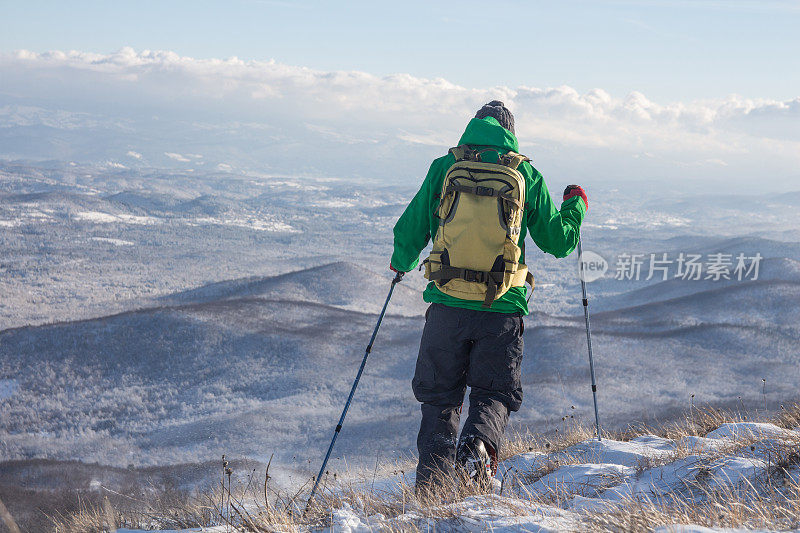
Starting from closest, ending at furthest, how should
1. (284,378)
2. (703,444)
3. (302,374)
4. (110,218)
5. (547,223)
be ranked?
1. (547,223)
2. (703,444)
3. (284,378)
4. (302,374)
5. (110,218)

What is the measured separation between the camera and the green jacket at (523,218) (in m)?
4.92

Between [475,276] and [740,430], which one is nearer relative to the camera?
[475,276]

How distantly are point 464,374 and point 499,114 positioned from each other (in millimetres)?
2399

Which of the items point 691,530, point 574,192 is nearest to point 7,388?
point 574,192

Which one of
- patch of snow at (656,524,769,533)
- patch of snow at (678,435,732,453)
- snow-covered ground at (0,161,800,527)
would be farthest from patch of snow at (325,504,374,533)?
patch of snow at (678,435,732,453)

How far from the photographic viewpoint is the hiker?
4684mm

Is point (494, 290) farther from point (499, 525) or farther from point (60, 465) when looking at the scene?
point (60, 465)

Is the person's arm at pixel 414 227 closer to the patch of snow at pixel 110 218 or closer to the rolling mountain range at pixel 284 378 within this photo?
the rolling mountain range at pixel 284 378

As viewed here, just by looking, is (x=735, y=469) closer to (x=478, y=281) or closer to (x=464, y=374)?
(x=464, y=374)

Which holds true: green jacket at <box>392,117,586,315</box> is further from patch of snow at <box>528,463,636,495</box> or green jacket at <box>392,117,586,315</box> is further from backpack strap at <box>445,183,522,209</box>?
patch of snow at <box>528,463,636,495</box>

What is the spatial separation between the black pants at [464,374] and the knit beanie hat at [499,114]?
174 centimetres

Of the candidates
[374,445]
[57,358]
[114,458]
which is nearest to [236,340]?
[57,358]

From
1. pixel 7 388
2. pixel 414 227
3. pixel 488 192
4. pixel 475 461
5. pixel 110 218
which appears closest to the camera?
pixel 475 461

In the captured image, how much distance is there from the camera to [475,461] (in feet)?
14.8
